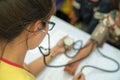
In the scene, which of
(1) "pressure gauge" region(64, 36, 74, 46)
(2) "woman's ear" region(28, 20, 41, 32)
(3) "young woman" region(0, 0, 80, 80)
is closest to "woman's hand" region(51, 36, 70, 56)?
(1) "pressure gauge" region(64, 36, 74, 46)

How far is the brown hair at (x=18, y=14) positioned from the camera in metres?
0.64

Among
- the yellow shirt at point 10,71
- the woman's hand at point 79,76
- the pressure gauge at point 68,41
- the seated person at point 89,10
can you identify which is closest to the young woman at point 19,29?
the yellow shirt at point 10,71

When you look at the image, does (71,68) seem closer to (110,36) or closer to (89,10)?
(110,36)

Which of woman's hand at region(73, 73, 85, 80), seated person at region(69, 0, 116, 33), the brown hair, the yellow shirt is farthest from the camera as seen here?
seated person at region(69, 0, 116, 33)

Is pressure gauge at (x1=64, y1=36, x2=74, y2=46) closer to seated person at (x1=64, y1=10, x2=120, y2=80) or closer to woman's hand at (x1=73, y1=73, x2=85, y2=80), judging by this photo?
seated person at (x1=64, y1=10, x2=120, y2=80)

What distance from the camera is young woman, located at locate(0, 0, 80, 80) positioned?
0.65 metres

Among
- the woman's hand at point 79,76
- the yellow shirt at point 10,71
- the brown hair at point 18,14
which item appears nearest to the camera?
the brown hair at point 18,14

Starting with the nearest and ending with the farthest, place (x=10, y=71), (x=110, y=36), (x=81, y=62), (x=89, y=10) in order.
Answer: (x=10, y=71), (x=81, y=62), (x=110, y=36), (x=89, y=10)

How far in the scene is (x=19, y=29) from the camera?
2.30 ft

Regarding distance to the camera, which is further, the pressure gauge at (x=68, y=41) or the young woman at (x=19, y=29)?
the pressure gauge at (x=68, y=41)

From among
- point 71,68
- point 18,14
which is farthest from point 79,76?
point 18,14

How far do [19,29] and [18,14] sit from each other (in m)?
0.06

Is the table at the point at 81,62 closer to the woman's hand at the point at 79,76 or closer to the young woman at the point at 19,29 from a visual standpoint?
the woman's hand at the point at 79,76

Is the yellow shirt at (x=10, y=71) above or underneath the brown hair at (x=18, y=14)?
underneath
